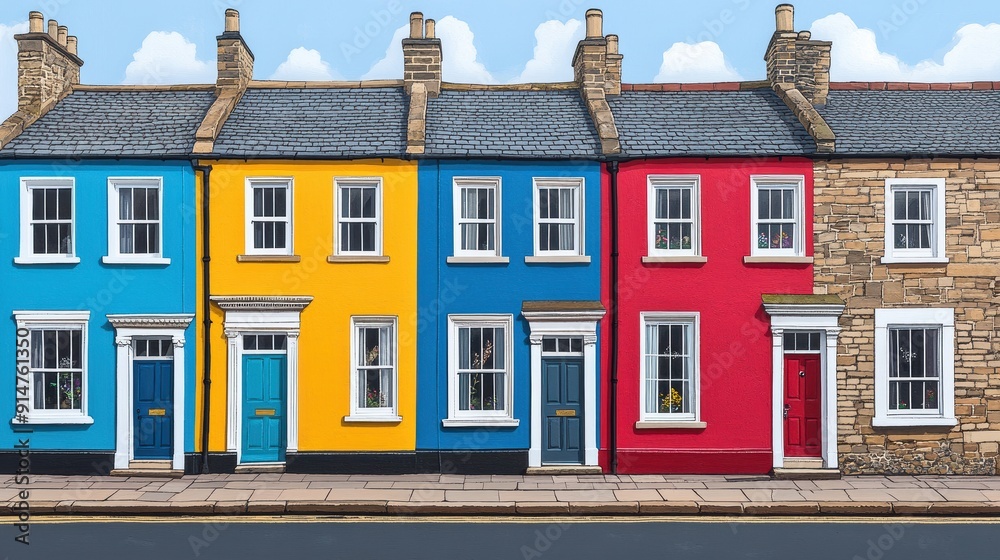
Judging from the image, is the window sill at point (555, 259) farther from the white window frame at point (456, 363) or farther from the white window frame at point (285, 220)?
the white window frame at point (285, 220)

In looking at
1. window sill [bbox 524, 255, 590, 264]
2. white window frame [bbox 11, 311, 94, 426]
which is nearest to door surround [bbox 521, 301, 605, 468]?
window sill [bbox 524, 255, 590, 264]

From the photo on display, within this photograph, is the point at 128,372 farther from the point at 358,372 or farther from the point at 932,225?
the point at 932,225

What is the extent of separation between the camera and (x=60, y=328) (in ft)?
45.4

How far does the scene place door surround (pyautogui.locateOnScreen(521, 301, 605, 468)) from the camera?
541 inches

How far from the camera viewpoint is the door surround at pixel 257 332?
13680 mm

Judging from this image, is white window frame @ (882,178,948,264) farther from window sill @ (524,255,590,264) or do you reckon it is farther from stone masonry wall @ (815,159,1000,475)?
window sill @ (524,255,590,264)

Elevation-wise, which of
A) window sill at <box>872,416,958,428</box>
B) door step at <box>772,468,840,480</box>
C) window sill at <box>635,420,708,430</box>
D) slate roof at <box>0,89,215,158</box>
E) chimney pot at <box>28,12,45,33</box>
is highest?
chimney pot at <box>28,12,45,33</box>

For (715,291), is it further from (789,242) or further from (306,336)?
(306,336)

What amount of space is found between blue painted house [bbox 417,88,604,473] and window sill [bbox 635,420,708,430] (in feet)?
2.86

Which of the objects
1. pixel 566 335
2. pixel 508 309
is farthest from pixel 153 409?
pixel 566 335

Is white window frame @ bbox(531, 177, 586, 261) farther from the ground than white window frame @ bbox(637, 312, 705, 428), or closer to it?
farther from the ground

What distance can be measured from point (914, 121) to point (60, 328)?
17576mm

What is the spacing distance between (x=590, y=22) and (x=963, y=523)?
11.9 metres
